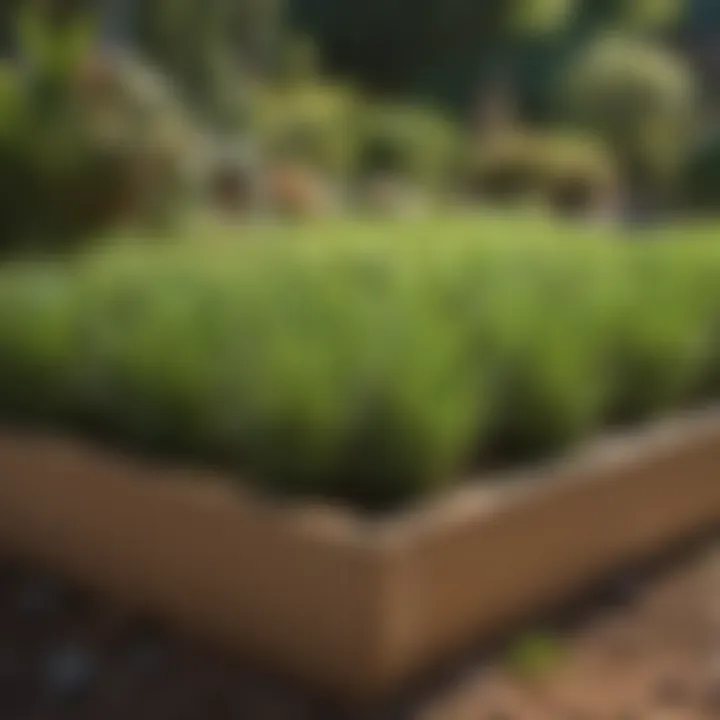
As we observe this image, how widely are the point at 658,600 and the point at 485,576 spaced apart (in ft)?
1.99

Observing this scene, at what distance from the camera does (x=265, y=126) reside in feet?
28.7

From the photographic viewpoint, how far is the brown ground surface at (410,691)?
318 centimetres

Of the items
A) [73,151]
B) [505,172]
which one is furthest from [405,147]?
[73,151]

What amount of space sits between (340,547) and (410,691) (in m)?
0.33

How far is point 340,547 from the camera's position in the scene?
3094 millimetres

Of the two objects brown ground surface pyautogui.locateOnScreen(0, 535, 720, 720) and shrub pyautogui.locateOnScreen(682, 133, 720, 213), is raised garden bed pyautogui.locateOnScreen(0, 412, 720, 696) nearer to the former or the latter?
brown ground surface pyautogui.locateOnScreen(0, 535, 720, 720)

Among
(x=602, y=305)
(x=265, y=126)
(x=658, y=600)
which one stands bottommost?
(x=265, y=126)

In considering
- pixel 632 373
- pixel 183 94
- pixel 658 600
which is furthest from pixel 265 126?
pixel 658 600

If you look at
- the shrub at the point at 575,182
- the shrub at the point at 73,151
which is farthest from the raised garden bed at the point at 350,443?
the shrub at the point at 575,182

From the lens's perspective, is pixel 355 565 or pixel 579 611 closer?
pixel 355 565

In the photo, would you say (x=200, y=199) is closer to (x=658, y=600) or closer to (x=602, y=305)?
(x=602, y=305)

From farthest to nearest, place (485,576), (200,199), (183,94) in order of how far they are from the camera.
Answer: (183,94)
(200,199)
(485,576)

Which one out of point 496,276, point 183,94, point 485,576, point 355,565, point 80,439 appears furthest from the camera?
point 183,94

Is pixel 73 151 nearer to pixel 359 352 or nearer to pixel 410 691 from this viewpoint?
pixel 359 352
